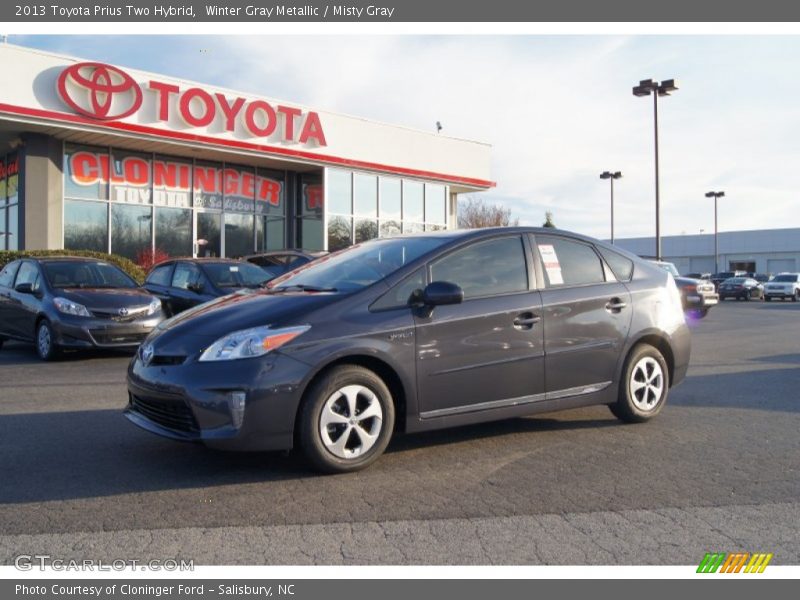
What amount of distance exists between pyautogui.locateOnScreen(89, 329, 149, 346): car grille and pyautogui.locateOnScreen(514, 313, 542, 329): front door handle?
21.3 feet

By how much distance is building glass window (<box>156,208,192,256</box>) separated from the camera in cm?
2278

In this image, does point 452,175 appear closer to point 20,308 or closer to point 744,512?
point 20,308

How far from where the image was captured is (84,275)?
37.4 ft

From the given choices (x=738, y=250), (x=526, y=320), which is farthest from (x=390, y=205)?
(x=738, y=250)

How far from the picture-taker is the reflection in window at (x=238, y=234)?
2449 cm

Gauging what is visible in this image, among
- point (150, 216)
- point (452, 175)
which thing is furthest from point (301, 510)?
point (452, 175)

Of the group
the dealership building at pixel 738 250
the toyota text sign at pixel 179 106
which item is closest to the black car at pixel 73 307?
the toyota text sign at pixel 179 106

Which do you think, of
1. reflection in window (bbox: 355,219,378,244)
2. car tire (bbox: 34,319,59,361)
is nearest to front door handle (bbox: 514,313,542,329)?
car tire (bbox: 34,319,59,361)

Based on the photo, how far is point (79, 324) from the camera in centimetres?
1023

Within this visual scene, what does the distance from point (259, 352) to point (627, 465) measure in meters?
2.65

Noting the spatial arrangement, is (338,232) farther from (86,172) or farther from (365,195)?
(86,172)

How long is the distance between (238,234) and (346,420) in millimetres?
20779

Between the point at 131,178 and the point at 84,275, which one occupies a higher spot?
the point at 131,178

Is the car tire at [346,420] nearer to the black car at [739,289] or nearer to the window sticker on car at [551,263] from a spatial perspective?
the window sticker on car at [551,263]
